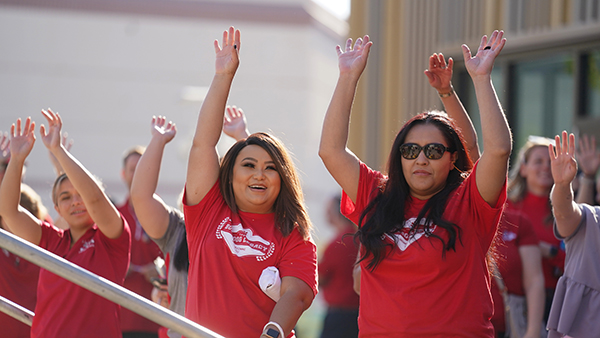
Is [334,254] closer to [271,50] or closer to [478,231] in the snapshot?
[478,231]

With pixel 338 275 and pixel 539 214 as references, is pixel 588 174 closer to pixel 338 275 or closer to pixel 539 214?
pixel 539 214

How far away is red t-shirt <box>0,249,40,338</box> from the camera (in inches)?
165

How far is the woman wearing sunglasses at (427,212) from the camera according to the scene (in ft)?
8.95

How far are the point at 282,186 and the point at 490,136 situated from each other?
3.16 ft

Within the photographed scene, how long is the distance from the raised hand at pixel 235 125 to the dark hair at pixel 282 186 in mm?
731

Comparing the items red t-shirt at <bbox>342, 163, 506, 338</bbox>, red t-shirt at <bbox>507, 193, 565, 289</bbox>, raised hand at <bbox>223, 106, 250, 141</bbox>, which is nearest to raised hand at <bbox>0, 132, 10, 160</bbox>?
raised hand at <bbox>223, 106, 250, 141</bbox>

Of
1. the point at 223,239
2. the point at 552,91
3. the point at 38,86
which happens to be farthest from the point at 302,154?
the point at 223,239

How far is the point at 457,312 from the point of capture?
107 inches

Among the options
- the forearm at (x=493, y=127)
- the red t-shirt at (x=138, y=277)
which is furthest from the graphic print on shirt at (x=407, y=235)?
the red t-shirt at (x=138, y=277)

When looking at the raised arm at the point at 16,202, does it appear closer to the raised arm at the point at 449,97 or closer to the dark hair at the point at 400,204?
the dark hair at the point at 400,204

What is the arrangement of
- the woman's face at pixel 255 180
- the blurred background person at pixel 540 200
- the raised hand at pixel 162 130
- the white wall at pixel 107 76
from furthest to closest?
1. the white wall at pixel 107 76
2. the blurred background person at pixel 540 200
3. the raised hand at pixel 162 130
4. the woman's face at pixel 255 180

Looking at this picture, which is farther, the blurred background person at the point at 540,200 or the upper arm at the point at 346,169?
the blurred background person at the point at 540,200

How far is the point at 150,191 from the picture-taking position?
3594mm

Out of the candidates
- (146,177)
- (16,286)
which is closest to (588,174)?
(146,177)
